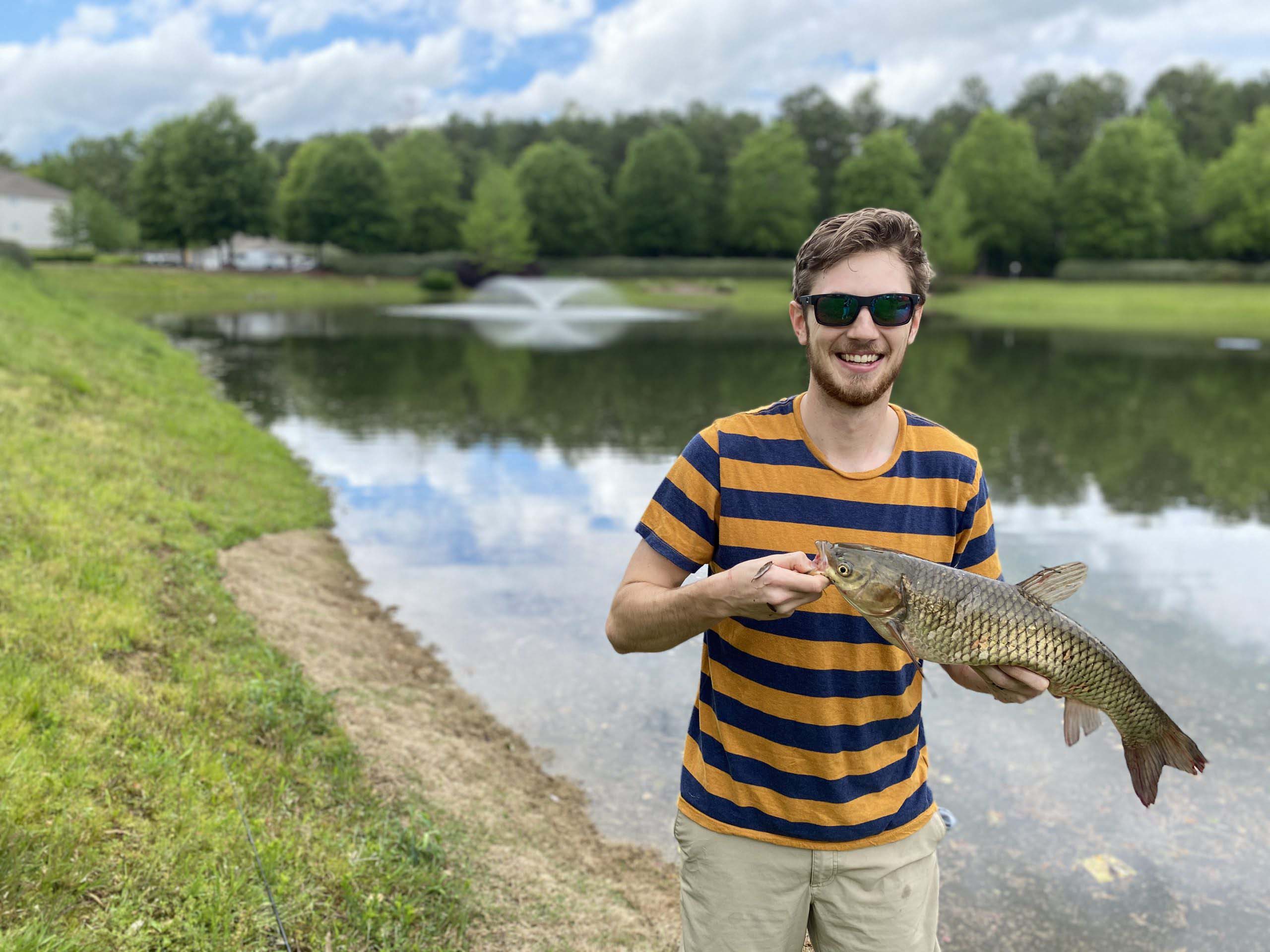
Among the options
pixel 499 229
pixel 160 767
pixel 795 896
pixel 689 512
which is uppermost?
pixel 499 229

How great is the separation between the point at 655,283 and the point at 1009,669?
7425 centimetres

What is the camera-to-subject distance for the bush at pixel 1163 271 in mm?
67438

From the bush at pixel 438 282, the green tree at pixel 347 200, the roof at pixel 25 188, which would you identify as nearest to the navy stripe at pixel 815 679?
the bush at pixel 438 282

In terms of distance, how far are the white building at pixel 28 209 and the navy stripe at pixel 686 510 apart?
359ft

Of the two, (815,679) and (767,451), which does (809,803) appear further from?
(767,451)

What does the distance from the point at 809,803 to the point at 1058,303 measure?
65.7 meters

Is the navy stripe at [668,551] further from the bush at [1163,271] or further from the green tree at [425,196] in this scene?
the green tree at [425,196]

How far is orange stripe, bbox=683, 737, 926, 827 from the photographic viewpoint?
2.59 metres

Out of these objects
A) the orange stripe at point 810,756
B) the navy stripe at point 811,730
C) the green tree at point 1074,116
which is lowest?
the orange stripe at point 810,756

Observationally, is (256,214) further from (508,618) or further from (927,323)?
(508,618)

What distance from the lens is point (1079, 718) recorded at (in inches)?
110

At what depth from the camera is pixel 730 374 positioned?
2661 cm

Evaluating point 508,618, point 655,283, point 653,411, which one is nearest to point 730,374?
point 653,411

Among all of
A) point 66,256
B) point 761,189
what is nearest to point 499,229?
point 761,189
